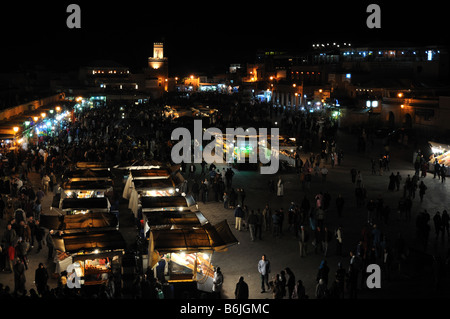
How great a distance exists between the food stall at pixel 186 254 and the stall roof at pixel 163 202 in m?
2.82

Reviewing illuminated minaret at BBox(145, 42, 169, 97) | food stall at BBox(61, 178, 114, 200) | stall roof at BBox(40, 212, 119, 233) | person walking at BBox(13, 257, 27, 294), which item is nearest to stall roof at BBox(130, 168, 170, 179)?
food stall at BBox(61, 178, 114, 200)

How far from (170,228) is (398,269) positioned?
488 centimetres

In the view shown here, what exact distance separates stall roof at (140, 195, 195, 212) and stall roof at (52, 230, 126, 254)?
2.59 meters

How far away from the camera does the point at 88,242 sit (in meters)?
10.6

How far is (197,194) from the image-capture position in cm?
1778

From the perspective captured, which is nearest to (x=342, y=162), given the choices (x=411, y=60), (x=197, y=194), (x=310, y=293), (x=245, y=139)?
(x=245, y=139)

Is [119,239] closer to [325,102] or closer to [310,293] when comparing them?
[310,293]

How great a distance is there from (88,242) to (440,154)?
1638cm

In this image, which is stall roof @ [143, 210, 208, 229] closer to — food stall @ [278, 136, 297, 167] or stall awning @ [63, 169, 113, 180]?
stall awning @ [63, 169, 113, 180]

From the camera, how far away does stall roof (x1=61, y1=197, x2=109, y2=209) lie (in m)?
13.5

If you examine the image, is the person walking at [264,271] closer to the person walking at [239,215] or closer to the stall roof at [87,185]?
the person walking at [239,215]

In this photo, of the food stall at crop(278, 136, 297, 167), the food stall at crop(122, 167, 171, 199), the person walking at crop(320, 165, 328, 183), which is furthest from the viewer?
the food stall at crop(278, 136, 297, 167)

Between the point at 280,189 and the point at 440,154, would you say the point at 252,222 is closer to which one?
the point at 280,189

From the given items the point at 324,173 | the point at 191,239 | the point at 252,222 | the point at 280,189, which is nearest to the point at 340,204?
the point at 280,189
